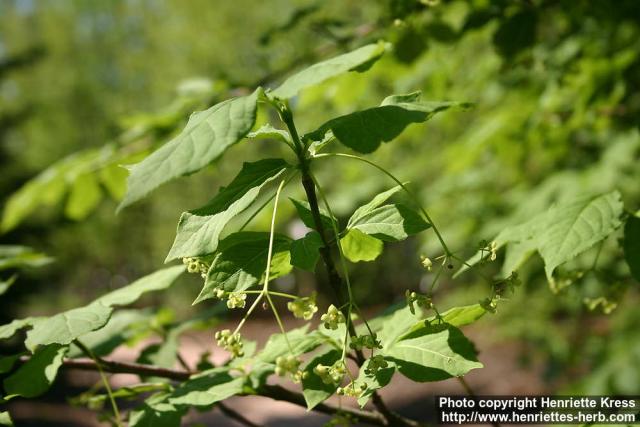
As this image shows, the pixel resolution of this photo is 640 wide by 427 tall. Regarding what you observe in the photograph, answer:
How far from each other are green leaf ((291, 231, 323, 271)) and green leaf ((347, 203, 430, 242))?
9 centimetres

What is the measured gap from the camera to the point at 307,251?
3.37 ft

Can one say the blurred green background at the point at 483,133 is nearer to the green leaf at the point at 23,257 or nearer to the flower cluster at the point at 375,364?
the green leaf at the point at 23,257

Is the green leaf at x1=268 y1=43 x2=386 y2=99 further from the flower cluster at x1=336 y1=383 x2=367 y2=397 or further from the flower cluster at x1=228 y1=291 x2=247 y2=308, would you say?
the flower cluster at x1=336 y1=383 x2=367 y2=397

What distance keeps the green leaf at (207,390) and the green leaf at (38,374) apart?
249 millimetres

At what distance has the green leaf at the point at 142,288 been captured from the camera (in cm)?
148

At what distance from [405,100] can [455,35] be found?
4.44 feet

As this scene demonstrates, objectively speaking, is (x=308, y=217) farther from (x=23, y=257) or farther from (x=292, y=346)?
(x=23, y=257)

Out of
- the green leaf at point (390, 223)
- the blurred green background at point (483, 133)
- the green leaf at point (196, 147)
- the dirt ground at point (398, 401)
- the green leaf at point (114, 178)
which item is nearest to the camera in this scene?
the green leaf at point (196, 147)

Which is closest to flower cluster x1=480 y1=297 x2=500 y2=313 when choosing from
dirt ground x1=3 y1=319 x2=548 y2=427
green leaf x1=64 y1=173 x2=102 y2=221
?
green leaf x1=64 y1=173 x2=102 y2=221

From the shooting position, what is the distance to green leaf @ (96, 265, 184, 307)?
4.85 feet

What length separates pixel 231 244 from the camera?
1076 mm

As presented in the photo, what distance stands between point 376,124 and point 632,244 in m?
0.73

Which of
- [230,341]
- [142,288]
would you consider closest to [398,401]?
[142,288]

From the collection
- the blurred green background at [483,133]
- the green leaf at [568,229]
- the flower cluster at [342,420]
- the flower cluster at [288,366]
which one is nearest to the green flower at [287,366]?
the flower cluster at [288,366]
